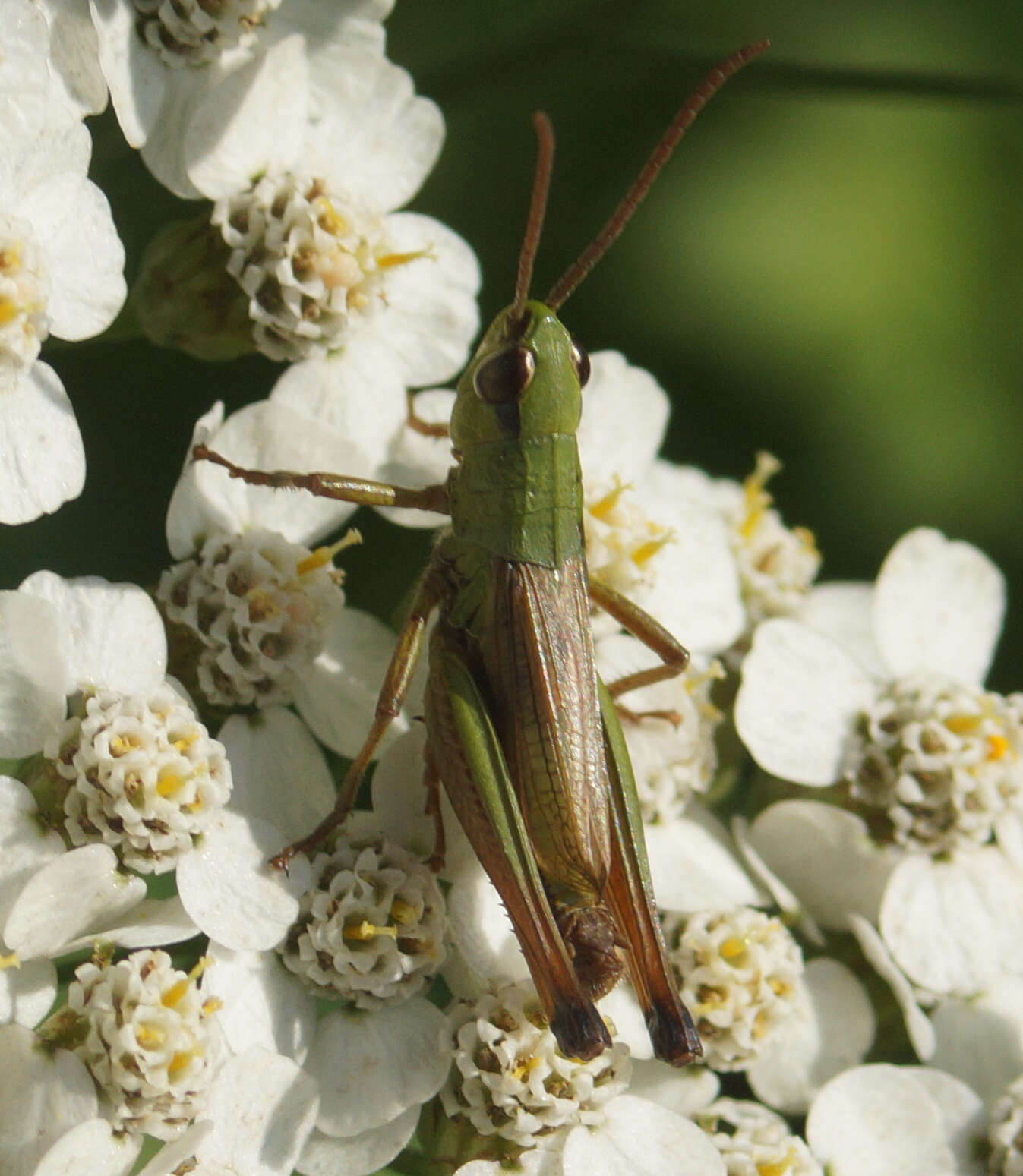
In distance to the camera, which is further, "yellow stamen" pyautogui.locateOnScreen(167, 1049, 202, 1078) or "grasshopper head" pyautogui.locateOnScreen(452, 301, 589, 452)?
"grasshopper head" pyautogui.locateOnScreen(452, 301, 589, 452)

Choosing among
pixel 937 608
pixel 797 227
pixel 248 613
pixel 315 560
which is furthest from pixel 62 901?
pixel 797 227

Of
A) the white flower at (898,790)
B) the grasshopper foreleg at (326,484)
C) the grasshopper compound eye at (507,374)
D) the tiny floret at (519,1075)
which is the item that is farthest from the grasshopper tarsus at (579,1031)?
the grasshopper compound eye at (507,374)

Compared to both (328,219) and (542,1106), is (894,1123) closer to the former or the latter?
(542,1106)

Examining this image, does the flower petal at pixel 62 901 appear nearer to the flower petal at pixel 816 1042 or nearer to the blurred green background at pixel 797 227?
the blurred green background at pixel 797 227

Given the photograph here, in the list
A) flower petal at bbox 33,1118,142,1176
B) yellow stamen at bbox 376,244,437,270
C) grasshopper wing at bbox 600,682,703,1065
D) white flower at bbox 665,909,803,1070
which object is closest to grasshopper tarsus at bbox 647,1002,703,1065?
grasshopper wing at bbox 600,682,703,1065

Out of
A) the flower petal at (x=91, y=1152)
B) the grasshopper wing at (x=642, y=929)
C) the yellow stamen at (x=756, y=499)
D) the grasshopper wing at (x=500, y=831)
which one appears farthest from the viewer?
the yellow stamen at (x=756, y=499)

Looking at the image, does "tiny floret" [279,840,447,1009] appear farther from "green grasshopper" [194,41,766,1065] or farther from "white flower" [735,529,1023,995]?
"white flower" [735,529,1023,995]
